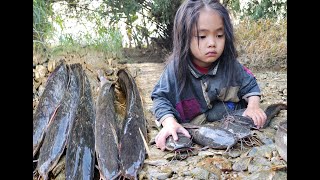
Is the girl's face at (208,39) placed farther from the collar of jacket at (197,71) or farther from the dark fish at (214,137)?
the dark fish at (214,137)

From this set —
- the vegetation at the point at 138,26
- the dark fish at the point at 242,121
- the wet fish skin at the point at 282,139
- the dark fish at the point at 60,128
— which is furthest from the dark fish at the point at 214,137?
the dark fish at the point at 60,128

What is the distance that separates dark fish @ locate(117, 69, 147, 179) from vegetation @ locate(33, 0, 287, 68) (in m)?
0.11

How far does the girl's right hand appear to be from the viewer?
164 centimetres

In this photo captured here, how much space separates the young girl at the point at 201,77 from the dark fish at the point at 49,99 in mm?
391

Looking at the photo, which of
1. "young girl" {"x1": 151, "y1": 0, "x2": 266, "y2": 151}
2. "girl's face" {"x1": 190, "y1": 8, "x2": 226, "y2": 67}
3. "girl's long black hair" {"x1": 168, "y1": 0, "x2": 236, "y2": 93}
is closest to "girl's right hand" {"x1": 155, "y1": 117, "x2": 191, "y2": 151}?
"young girl" {"x1": 151, "y1": 0, "x2": 266, "y2": 151}

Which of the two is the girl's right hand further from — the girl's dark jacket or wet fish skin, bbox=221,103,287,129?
wet fish skin, bbox=221,103,287,129

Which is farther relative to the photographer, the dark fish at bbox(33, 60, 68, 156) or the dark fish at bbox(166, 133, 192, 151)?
the dark fish at bbox(33, 60, 68, 156)

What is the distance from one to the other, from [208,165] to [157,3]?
63cm

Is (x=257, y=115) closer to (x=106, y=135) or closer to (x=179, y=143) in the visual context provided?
(x=179, y=143)

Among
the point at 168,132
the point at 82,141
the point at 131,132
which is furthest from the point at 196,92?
the point at 82,141

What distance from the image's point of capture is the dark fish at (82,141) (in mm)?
1597

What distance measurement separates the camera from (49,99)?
1.80m

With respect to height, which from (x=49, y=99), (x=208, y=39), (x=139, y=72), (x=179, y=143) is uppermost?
(x=208, y=39)

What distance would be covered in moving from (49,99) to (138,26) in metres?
0.45
